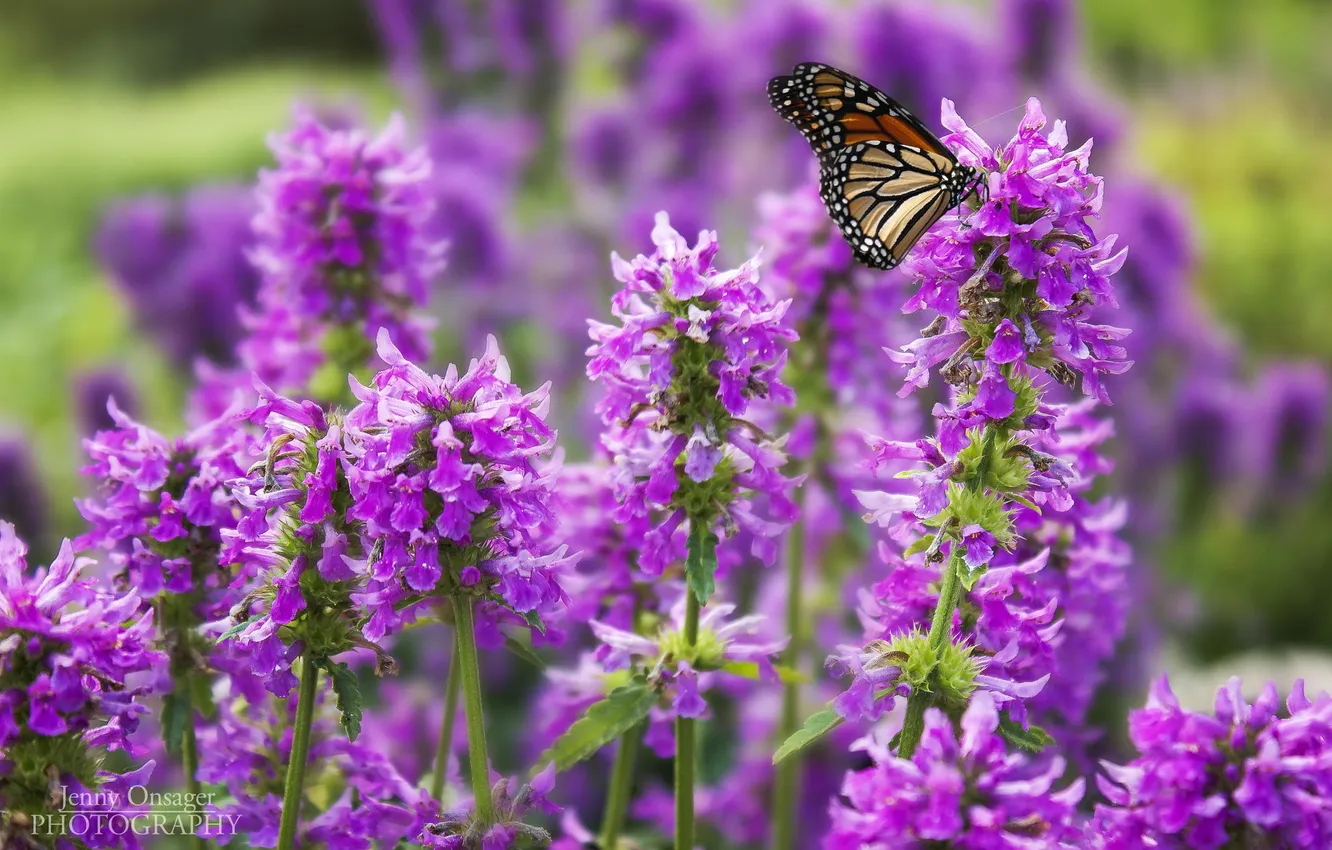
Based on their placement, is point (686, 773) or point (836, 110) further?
point (836, 110)

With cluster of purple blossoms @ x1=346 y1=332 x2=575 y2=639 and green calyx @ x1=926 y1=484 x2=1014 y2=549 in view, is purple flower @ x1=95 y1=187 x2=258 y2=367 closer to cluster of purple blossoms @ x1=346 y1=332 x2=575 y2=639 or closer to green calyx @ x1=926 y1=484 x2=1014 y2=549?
cluster of purple blossoms @ x1=346 y1=332 x2=575 y2=639

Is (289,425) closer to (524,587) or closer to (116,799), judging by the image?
(524,587)

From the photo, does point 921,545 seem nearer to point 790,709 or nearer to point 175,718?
point 790,709

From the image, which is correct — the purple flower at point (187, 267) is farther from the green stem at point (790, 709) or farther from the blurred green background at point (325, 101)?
the green stem at point (790, 709)

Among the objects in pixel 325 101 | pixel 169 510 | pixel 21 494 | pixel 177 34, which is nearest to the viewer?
pixel 169 510

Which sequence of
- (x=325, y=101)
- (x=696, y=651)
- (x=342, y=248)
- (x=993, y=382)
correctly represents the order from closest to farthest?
(x=993, y=382) < (x=696, y=651) < (x=342, y=248) < (x=325, y=101)

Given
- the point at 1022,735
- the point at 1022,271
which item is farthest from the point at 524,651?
the point at 1022,271

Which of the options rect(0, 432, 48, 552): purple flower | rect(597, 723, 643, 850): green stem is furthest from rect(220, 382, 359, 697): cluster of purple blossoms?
rect(0, 432, 48, 552): purple flower

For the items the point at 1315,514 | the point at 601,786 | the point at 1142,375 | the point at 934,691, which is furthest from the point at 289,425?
the point at 1315,514
